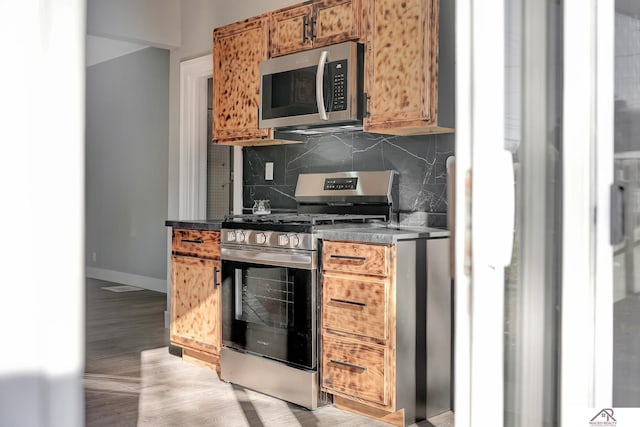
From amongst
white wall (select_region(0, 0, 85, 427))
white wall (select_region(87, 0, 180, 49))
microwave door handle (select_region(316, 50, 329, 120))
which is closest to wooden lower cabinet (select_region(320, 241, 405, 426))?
microwave door handle (select_region(316, 50, 329, 120))

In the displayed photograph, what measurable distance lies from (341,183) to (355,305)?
3.42 ft

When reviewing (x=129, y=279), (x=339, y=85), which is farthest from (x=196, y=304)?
(x=129, y=279)

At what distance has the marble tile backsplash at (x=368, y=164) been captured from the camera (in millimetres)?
3484

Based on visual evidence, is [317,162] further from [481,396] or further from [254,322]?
[481,396]

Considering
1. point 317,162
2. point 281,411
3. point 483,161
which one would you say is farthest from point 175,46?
point 483,161

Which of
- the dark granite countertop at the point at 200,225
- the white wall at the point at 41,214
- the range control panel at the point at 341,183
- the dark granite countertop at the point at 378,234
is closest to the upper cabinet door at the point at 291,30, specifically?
the range control panel at the point at 341,183

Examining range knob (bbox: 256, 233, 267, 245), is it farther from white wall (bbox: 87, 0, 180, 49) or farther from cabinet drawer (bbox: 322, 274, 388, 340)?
white wall (bbox: 87, 0, 180, 49)

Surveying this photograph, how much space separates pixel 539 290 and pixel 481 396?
1.02 feet

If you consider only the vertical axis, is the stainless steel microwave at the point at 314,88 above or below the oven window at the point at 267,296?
above

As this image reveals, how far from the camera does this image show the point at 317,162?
13.6 ft

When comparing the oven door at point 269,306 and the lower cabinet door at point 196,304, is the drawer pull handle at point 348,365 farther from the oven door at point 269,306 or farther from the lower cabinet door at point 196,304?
the lower cabinet door at point 196,304

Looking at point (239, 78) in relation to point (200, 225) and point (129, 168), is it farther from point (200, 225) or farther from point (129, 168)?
point (129, 168)

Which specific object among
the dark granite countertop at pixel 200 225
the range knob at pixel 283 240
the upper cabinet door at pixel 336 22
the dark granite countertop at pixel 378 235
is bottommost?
the range knob at pixel 283 240

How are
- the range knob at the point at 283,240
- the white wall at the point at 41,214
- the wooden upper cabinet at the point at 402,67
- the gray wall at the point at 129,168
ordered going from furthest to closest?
the gray wall at the point at 129,168, the range knob at the point at 283,240, the wooden upper cabinet at the point at 402,67, the white wall at the point at 41,214
